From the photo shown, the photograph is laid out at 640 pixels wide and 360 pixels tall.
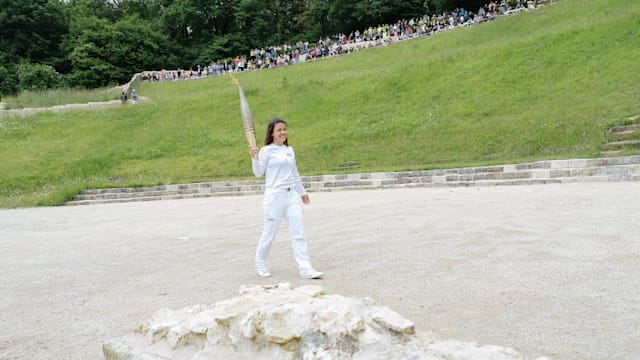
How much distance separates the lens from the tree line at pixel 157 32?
51594 millimetres

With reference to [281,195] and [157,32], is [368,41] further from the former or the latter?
[281,195]

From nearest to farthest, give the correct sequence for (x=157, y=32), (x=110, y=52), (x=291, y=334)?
(x=291, y=334) → (x=110, y=52) → (x=157, y=32)

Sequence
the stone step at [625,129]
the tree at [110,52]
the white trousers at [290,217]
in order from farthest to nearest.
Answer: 1. the tree at [110,52]
2. the stone step at [625,129]
3. the white trousers at [290,217]

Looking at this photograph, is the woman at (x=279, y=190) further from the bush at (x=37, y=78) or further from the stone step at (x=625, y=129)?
the bush at (x=37, y=78)

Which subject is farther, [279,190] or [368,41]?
[368,41]

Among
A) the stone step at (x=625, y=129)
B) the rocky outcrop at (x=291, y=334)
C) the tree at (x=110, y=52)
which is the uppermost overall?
the tree at (x=110, y=52)

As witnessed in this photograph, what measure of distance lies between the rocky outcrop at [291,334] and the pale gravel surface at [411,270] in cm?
100

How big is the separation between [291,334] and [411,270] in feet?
10.0

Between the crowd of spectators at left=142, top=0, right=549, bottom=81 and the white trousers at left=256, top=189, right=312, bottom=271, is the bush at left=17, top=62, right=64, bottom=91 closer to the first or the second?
the crowd of spectators at left=142, top=0, right=549, bottom=81

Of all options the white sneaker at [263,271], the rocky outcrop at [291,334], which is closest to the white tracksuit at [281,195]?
the white sneaker at [263,271]

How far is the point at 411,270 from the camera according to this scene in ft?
18.0

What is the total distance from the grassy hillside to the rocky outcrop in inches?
517

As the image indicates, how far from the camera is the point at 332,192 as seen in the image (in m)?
16.1

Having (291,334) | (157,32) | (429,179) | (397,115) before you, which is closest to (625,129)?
(429,179)
